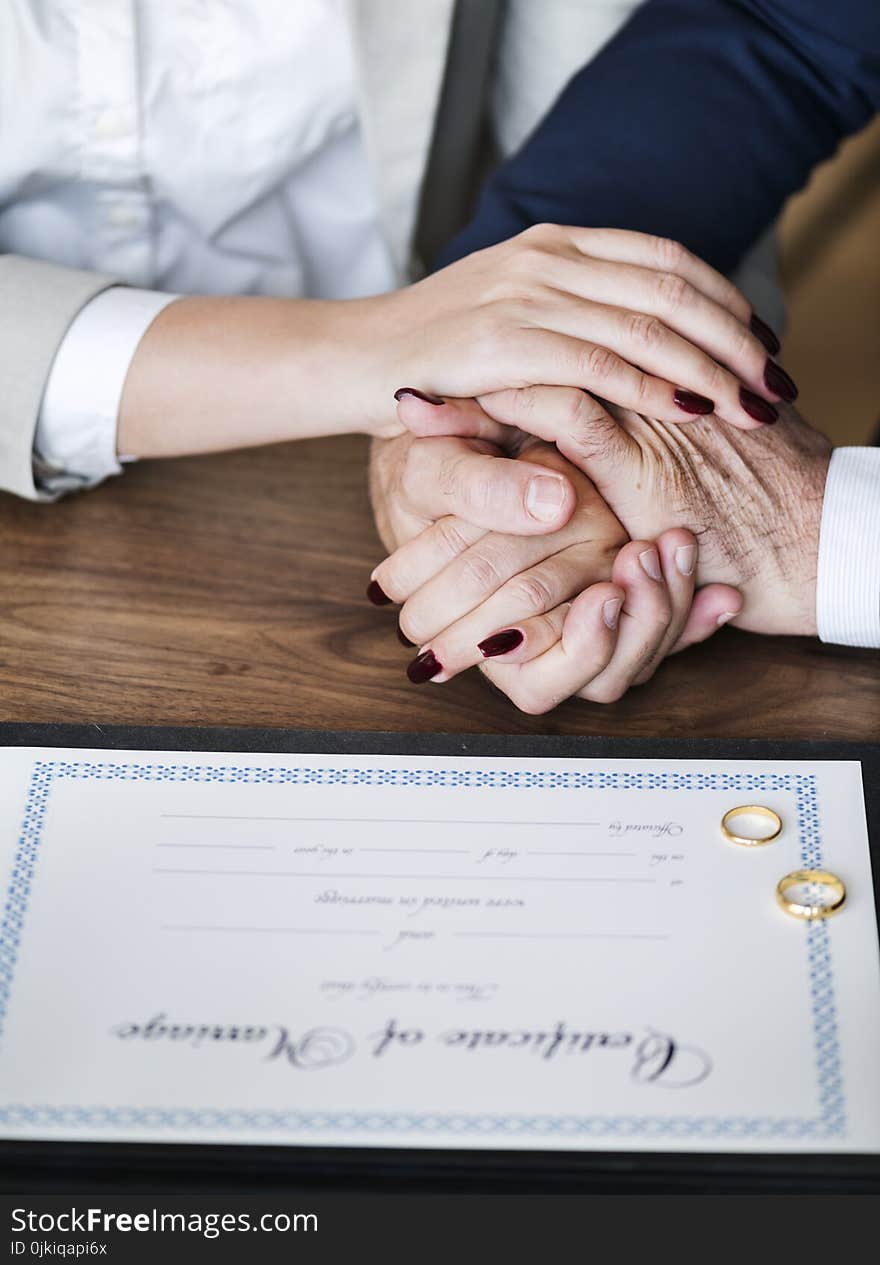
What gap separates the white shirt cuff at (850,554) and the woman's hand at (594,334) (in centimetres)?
5

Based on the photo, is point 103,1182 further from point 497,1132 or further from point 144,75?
point 144,75

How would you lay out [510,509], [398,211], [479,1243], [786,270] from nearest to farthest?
[479,1243] → [510,509] → [398,211] → [786,270]

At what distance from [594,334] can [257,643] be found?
0.22 m

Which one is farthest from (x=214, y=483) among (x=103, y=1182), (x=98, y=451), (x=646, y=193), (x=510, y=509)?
(x=103, y=1182)

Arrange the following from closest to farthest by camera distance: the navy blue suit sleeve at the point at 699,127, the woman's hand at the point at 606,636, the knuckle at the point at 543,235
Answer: the woman's hand at the point at 606,636
the knuckle at the point at 543,235
the navy blue suit sleeve at the point at 699,127

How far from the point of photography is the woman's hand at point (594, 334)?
63 centimetres

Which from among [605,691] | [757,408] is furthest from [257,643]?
[757,408]

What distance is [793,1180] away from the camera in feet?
1.33

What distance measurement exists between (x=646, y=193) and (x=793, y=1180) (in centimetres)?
57

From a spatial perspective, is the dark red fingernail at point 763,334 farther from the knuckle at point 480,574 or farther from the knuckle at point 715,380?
the knuckle at point 480,574

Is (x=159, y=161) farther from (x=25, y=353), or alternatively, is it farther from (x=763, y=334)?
A: (x=763, y=334)

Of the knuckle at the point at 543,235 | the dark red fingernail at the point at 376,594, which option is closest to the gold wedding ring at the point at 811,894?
the dark red fingernail at the point at 376,594

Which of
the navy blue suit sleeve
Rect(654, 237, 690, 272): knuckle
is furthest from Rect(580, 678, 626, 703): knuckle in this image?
the navy blue suit sleeve

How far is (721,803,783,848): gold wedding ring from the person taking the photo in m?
0.50
